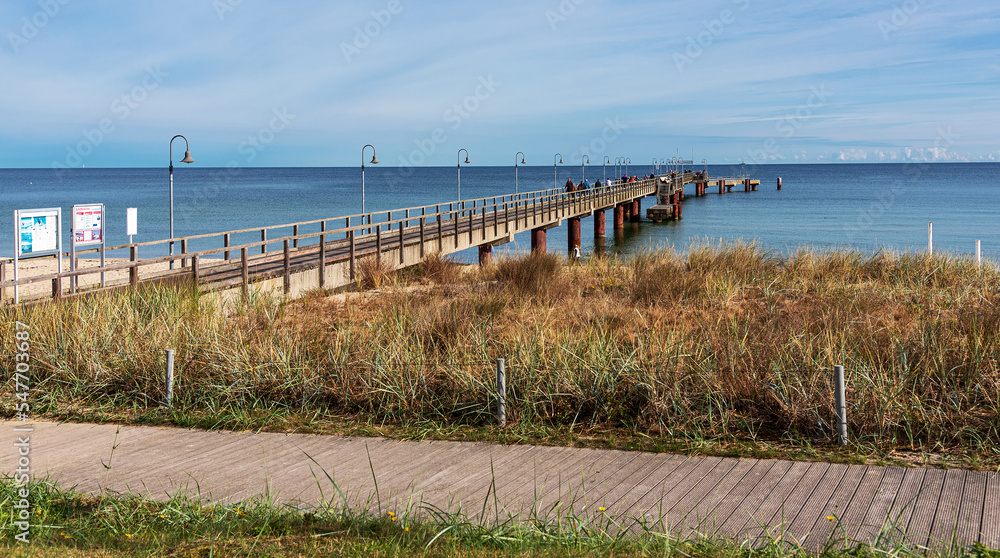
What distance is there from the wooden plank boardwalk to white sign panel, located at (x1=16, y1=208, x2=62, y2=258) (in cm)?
751

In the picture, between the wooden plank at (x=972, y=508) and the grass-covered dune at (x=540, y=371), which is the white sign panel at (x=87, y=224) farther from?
the wooden plank at (x=972, y=508)

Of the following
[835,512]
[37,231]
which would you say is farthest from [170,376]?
[37,231]

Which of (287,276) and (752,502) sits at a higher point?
(287,276)

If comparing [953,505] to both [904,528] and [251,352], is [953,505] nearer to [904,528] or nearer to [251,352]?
[904,528]

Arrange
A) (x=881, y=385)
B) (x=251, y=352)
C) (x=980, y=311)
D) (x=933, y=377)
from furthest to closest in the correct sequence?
(x=980, y=311) < (x=251, y=352) < (x=933, y=377) < (x=881, y=385)

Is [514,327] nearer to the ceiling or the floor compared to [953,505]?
nearer to the ceiling

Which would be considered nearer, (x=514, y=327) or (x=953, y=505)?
(x=953, y=505)

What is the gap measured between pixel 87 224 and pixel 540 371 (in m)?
11.4

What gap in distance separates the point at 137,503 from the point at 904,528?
15.9 feet

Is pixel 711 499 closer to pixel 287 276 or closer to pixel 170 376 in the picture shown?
pixel 170 376

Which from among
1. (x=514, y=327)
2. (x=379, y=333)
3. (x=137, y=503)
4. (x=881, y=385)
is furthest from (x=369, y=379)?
(x=881, y=385)

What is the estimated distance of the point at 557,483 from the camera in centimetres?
586

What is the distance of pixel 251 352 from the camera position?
345 inches

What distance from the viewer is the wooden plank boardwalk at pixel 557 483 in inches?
200
